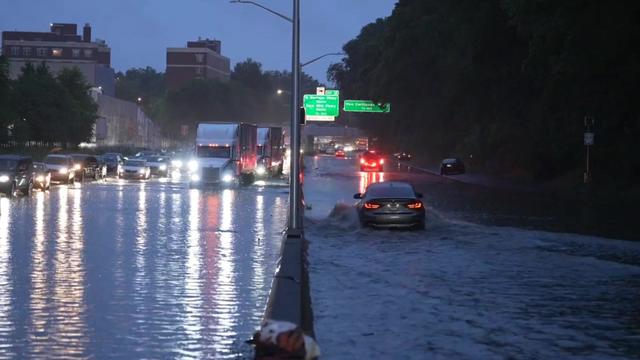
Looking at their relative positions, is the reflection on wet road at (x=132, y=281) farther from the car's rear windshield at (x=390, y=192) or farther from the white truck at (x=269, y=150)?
the white truck at (x=269, y=150)

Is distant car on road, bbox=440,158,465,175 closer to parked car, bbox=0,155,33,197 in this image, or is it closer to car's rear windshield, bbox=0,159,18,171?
parked car, bbox=0,155,33,197

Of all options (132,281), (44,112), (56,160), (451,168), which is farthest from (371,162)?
(132,281)

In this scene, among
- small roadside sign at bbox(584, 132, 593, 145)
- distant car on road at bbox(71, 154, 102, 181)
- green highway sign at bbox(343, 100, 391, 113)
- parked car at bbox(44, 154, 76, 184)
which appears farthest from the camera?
green highway sign at bbox(343, 100, 391, 113)

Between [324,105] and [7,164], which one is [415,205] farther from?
[324,105]

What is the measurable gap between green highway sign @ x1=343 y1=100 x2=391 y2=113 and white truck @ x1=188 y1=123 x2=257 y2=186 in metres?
41.9

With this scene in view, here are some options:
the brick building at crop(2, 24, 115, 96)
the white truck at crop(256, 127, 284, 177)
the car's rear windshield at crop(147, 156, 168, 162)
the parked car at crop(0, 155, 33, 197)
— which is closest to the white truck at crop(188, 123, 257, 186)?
the white truck at crop(256, 127, 284, 177)

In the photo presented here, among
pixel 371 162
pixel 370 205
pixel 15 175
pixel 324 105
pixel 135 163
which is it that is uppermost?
pixel 324 105

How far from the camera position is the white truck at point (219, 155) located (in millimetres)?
52938

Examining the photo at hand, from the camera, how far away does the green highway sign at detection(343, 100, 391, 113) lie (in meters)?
98.2

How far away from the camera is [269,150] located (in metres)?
69.3

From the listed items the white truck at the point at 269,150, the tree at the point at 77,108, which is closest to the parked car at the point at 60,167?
the white truck at the point at 269,150

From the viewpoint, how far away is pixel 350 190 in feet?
167

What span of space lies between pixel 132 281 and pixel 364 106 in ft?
280

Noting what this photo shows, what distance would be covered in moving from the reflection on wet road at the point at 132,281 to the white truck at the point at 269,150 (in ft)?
115
